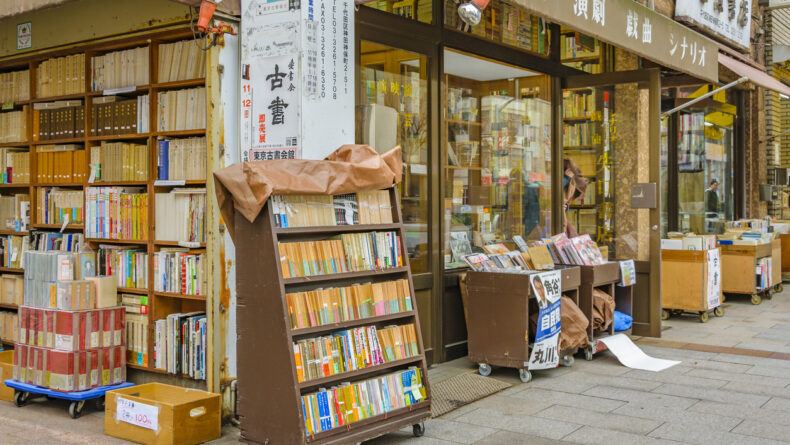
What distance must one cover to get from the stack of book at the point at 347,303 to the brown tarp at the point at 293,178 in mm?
572

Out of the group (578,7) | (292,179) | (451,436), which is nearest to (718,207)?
(578,7)

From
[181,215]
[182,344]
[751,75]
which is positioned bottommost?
[182,344]

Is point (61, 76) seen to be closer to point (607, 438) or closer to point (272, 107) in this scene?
point (272, 107)

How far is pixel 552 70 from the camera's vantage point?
27.7ft

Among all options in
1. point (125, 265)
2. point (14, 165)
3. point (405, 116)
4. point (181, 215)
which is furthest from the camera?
point (14, 165)

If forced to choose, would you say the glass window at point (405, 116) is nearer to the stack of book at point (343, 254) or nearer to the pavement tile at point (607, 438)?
the stack of book at point (343, 254)

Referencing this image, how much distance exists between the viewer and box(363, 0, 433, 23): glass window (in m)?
6.24

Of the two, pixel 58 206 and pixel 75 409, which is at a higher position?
pixel 58 206

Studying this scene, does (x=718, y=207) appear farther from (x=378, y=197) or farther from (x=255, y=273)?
(x=255, y=273)

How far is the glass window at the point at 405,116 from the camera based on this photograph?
614 cm

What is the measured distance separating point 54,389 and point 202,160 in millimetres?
1906

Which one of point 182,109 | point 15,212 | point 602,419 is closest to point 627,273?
point 602,419

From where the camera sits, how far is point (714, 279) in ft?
30.9

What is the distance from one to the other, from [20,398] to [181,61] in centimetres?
275
